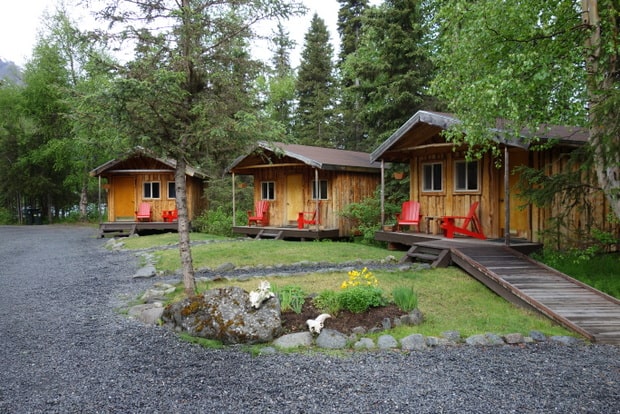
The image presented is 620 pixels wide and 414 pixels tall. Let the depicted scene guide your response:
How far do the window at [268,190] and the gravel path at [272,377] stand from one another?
1229 cm

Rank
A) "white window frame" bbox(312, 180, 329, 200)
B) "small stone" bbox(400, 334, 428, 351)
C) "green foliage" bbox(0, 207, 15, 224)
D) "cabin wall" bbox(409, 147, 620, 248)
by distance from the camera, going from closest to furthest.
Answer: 1. "small stone" bbox(400, 334, 428, 351)
2. "cabin wall" bbox(409, 147, 620, 248)
3. "white window frame" bbox(312, 180, 329, 200)
4. "green foliage" bbox(0, 207, 15, 224)

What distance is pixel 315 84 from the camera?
30.1 meters

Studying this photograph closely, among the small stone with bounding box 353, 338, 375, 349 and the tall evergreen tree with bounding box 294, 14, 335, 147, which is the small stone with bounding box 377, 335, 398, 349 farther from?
the tall evergreen tree with bounding box 294, 14, 335, 147

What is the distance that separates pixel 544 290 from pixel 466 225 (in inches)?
175

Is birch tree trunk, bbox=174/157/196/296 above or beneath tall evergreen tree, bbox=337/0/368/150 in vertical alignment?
beneath

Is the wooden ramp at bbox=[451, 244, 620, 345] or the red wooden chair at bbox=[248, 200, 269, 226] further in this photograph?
the red wooden chair at bbox=[248, 200, 269, 226]

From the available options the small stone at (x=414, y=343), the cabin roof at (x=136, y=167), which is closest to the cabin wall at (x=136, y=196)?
the cabin roof at (x=136, y=167)

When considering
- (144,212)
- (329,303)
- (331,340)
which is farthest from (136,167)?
(331,340)

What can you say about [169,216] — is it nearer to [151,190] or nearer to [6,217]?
[151,190]

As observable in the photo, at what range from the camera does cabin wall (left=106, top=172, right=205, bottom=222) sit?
2048cm

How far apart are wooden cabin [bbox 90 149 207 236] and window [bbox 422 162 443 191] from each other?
10.9 m

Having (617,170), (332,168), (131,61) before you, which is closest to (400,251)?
(332,168)

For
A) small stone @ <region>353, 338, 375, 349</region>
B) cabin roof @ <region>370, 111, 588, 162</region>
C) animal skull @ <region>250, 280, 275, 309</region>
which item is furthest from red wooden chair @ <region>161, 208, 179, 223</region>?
small stone @ <region>353, 338, 375, 349</region>

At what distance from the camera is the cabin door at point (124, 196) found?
20.9 metres
